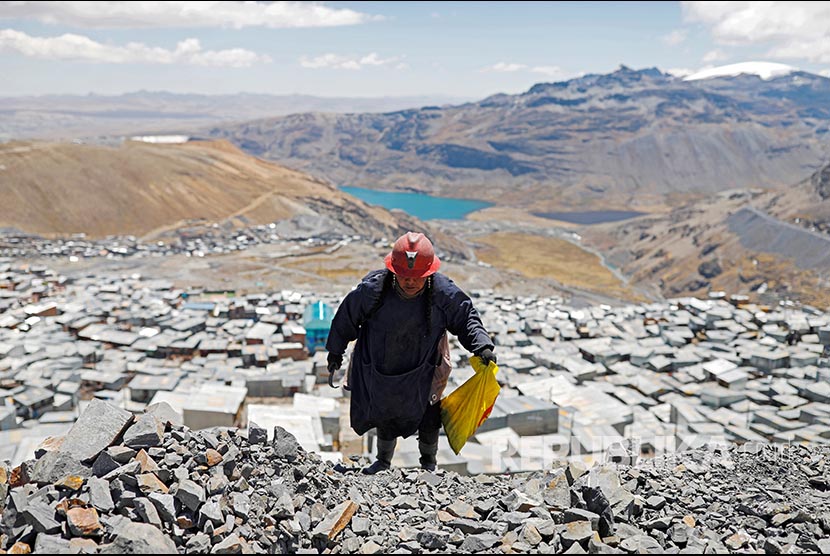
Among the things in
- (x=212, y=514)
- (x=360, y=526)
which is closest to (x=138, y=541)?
(x=212, y=514)

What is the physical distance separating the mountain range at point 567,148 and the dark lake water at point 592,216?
4.73 metres

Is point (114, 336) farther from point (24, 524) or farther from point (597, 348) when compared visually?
point (24, 524)

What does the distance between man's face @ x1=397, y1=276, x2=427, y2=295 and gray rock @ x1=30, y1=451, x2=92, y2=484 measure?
7.30ft

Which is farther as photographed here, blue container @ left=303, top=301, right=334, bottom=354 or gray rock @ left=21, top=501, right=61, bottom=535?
blue container @ left=303, top=301, right=334, bottom=354

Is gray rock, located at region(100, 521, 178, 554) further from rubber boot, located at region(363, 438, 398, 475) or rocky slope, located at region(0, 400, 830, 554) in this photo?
rubber boot, located at region(363, 438, 398, 475)

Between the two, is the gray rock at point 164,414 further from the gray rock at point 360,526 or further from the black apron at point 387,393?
the gray rock at point 360,526

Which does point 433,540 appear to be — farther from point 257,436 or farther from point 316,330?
point 316,330

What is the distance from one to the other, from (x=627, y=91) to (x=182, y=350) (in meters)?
183

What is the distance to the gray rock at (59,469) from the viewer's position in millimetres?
3469

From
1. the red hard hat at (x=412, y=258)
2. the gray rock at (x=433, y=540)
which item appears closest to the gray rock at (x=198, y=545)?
the gray rock at (x=433, y=540)

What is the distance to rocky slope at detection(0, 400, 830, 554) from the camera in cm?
314

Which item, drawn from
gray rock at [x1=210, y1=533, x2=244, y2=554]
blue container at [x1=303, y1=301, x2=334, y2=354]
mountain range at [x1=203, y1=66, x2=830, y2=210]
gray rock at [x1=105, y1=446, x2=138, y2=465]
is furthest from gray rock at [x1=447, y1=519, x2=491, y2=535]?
mountain range at [x1=203, y1=66, x2=830, y2=210]

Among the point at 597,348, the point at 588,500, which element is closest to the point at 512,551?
the point at 588,500

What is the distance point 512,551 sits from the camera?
332 cm
